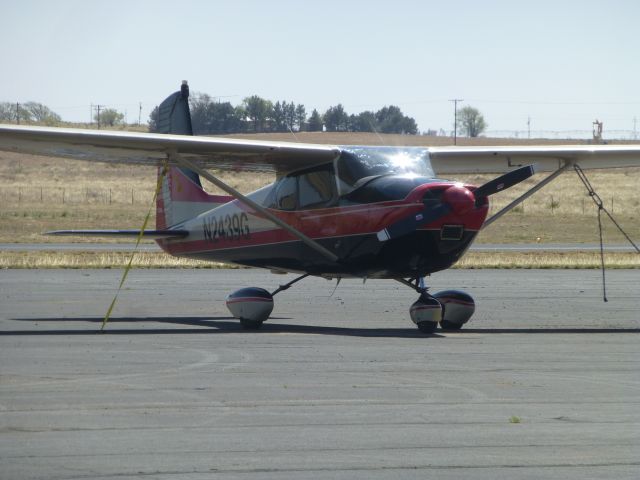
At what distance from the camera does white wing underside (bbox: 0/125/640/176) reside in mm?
14164

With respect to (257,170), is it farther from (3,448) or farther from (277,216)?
(3,448)

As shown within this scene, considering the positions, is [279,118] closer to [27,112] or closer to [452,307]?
[27,112]

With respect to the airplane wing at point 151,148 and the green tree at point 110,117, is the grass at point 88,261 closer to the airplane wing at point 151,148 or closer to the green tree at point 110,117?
the airplane wing at point 151,148

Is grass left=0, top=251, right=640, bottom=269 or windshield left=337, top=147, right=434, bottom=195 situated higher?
windshield left=337, top=147, right=434, bottom=195

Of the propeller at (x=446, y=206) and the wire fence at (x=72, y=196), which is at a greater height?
the propeller at (x=446, y=206)

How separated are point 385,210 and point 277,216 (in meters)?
2.50

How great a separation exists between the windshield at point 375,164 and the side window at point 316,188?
27cm

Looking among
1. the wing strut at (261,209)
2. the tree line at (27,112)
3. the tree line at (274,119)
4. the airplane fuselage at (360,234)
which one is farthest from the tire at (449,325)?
the tree line at (27,112)

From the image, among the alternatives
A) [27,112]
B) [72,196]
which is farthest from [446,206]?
[27,112]

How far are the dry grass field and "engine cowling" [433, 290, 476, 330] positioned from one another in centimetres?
2955

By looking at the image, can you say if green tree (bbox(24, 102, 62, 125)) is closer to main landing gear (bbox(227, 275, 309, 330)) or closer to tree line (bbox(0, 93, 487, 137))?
tree line (bbox(0, 93, 487, 137))

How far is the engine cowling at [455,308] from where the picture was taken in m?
14.5

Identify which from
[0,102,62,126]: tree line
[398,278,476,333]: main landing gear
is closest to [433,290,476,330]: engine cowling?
[398,278,476,333]: main landing gear

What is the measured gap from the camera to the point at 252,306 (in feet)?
48.2
